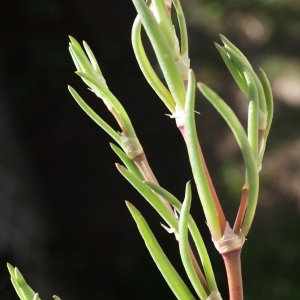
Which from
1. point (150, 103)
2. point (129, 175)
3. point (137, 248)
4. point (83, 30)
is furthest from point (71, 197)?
point (129, 175)

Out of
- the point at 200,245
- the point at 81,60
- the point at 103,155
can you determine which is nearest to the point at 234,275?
the point at 200,245

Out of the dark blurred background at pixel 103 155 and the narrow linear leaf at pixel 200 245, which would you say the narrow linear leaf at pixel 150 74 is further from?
the dark blurred background at pixel 103 155

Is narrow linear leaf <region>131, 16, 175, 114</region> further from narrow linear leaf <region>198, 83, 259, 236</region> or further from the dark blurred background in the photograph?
the dark blurred background

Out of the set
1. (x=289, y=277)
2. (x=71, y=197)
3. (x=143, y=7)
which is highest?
(x=143, y=7)

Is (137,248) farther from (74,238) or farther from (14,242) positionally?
(14,242)

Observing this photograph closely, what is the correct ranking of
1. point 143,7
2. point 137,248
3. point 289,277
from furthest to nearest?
point 137,248 → point 289,277 → point 143,7

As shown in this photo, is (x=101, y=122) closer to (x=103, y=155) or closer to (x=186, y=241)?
(x=186, y=241)
